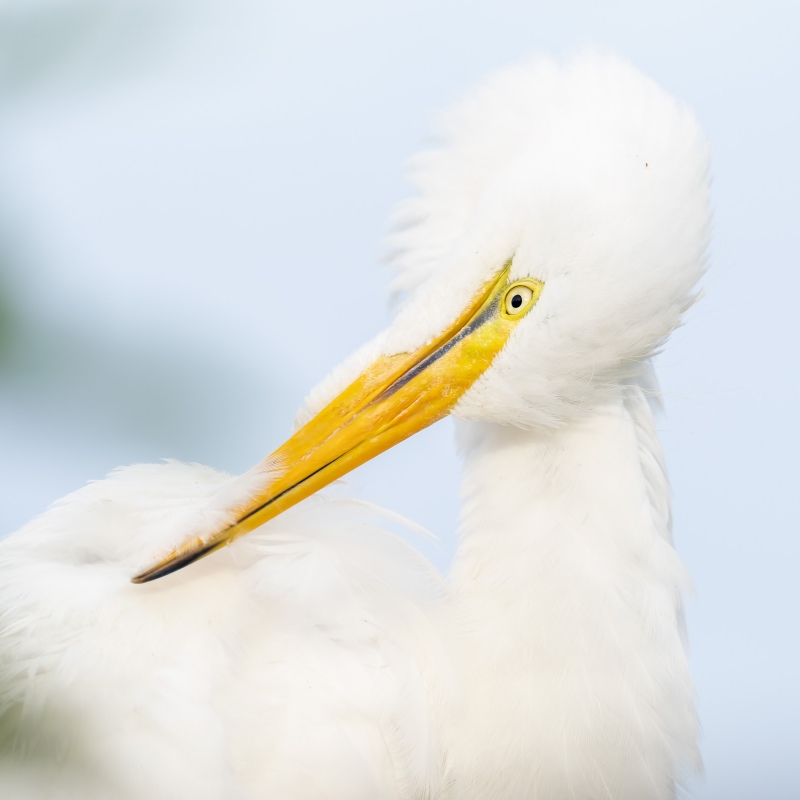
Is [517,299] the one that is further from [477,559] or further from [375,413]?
[477,559]

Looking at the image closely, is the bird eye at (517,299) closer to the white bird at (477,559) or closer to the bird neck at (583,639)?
the white bird at (477,559)

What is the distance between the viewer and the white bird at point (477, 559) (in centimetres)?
183

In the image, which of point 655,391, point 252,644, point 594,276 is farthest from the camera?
point 655,391

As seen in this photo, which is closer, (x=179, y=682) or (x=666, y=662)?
(x=179, y=682)

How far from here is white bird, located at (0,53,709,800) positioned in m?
1.83

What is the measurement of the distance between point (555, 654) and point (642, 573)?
23cm

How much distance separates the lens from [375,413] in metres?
2.02

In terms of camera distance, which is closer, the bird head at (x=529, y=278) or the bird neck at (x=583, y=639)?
the bird head at (x=529, y=278)

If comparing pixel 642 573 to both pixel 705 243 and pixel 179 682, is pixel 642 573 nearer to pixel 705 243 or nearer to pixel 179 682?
pixel 705 243

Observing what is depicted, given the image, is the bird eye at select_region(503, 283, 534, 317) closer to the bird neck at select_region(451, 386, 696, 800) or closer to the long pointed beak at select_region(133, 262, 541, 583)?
the long pointed beak at select_region(133, 262, 541, 583)

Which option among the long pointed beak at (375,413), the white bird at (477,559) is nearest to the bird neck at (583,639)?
the white bird at (477,559)

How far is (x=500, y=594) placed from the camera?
6.90 feet

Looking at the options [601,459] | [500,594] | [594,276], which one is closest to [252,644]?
[500,594]

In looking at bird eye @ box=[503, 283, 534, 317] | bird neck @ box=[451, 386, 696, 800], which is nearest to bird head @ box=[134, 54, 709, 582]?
bird eye @ box=[503, 283, 534, 317]
